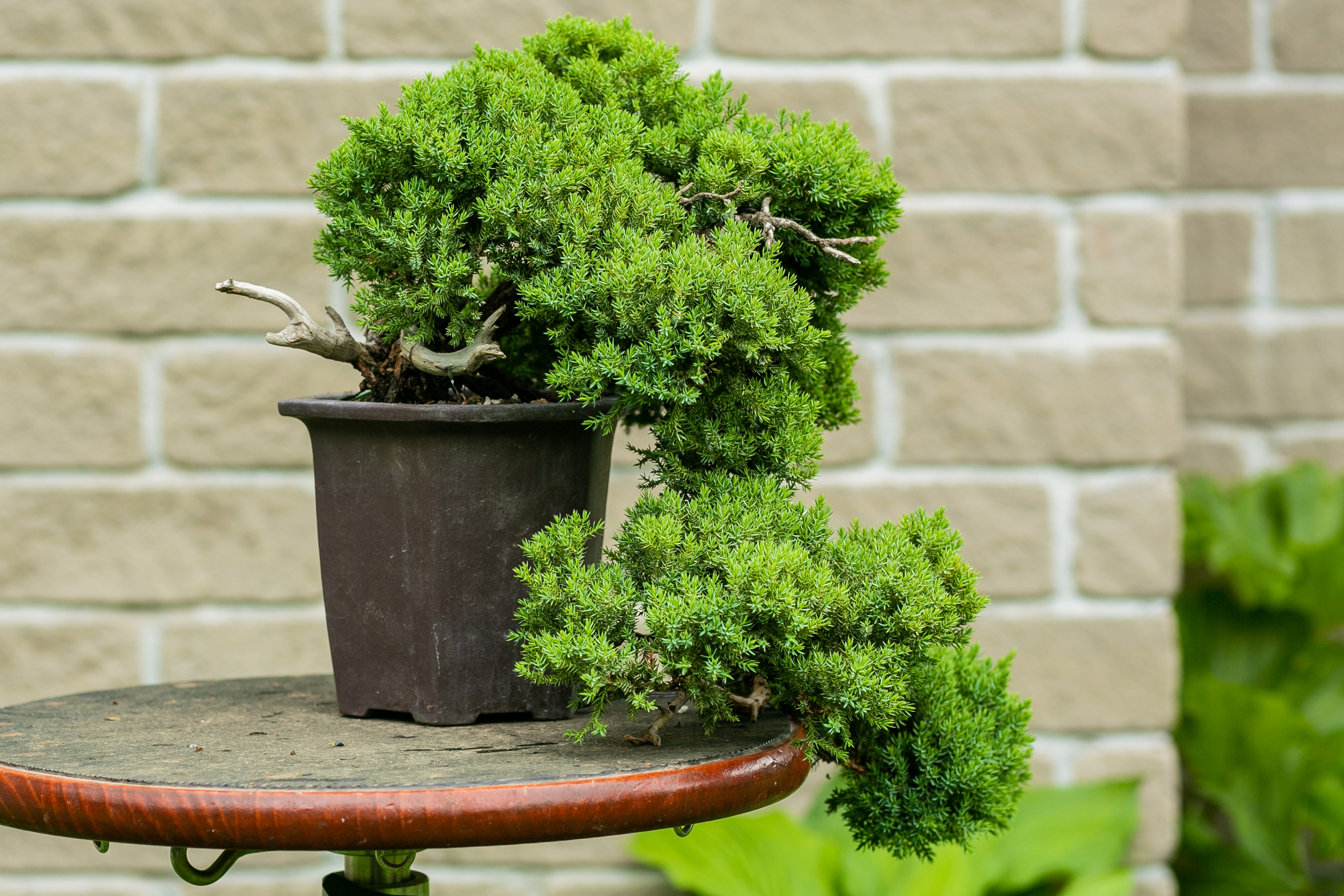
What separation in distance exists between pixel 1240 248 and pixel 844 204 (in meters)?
1.15

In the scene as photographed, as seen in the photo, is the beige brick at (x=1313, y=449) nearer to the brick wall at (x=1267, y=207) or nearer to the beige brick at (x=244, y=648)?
the brick wall at (x=1267, y=207)

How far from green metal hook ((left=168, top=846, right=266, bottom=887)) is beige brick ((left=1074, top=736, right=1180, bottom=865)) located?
1047mm

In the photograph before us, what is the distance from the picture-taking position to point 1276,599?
149 centimetres

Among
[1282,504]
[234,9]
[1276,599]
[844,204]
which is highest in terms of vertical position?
[234,9]

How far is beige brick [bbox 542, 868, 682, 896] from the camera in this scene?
1.37m

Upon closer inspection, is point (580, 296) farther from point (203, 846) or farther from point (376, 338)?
point (203, 846)

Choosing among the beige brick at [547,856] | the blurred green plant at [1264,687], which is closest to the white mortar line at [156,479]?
the beige brick at [547,856]

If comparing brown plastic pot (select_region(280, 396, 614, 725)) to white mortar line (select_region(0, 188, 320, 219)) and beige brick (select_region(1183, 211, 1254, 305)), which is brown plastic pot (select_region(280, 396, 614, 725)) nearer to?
white mortar line (select_region(0, 188, 320, 219))

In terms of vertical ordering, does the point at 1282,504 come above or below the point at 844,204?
below

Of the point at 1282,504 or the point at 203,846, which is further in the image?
the point at 1282,504

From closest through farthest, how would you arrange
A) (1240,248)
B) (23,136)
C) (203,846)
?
(203,846), (23,136), (1240,248)

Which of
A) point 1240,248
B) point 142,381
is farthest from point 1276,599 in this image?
point 142,381

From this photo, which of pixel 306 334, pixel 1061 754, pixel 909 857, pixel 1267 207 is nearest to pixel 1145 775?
pixel 1061 754

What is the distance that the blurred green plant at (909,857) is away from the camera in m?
1.26
